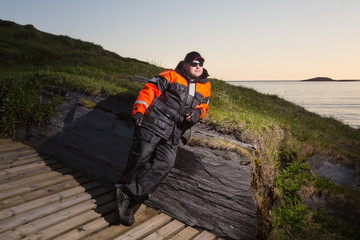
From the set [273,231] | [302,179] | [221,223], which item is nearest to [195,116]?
[221,223]

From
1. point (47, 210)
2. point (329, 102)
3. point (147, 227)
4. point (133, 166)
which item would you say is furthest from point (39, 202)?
point (329, 102)

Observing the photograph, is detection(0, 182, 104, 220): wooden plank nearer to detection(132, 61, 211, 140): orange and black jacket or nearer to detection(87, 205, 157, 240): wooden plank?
detection(87, 205, 157, 240): wooden plank

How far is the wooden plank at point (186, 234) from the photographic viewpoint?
12.5ft

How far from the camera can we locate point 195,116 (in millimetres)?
4035

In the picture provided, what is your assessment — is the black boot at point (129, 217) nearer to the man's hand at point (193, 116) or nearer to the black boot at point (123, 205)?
the black boot at point (123, 205)

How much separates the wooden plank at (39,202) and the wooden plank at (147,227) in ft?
4.87

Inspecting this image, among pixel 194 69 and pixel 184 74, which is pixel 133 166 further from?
pixel 194 69

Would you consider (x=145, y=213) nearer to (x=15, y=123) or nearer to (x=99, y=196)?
(x=99, y=196)

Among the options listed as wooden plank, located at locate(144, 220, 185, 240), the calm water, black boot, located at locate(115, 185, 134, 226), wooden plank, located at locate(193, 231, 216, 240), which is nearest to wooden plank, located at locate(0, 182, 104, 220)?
black boot, located at locate(115, 185, 134, 226)

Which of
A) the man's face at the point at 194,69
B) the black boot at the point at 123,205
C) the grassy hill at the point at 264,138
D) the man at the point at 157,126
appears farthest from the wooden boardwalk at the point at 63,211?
the man's face at the point at 194,69

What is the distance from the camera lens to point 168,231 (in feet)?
12.9

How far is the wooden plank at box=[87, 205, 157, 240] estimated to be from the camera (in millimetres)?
3611

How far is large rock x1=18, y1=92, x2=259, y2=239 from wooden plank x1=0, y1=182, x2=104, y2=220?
60 centimetres

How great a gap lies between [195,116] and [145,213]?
1901 millimetres
